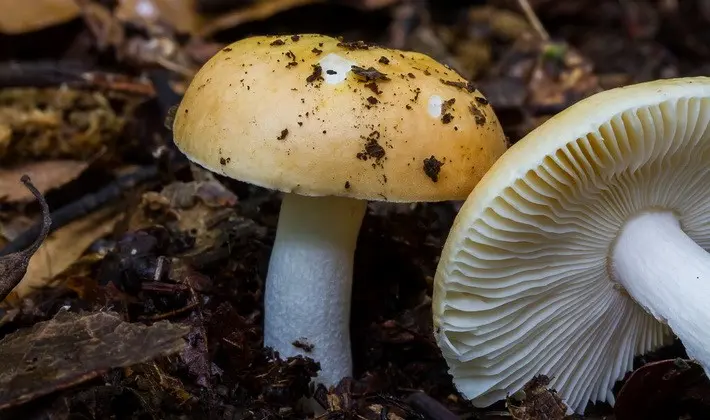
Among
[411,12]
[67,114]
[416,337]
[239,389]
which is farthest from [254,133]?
[411,12]

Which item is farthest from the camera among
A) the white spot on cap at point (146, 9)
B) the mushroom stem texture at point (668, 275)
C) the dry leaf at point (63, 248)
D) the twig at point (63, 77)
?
the white spot on cap at point (146, 9)

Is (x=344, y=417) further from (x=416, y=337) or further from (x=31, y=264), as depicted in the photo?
(x=31, y=264)

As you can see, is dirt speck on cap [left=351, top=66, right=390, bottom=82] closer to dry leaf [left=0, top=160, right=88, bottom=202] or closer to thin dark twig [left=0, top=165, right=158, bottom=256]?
thin dark twig [left=0, top=165, right=158, bottom=256]

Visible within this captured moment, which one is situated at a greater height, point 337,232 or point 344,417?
point 337,232

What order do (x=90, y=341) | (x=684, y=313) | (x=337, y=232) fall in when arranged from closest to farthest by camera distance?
(x=90, y=341) < (x=684, y=313) < (x=337, y=232)

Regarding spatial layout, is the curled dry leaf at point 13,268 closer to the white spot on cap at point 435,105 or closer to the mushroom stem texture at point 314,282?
the mushroom stem texture at point 314,282

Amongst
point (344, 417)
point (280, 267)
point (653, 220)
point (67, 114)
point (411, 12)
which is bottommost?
point (344, 417)

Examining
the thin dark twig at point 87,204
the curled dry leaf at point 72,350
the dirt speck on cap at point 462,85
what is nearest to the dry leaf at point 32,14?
Result: the thin dark twig at point 87,204
